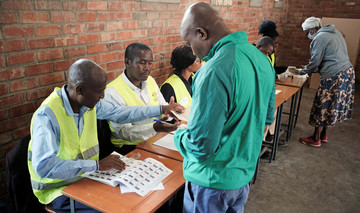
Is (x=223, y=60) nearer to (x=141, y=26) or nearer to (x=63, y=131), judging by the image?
(x=63, y=131)

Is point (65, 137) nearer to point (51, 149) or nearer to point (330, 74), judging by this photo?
point (51, 149)

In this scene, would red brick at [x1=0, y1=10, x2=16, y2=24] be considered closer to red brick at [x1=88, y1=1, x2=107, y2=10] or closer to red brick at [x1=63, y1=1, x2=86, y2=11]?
red brick at [x1=63, y1=1, x2=86, y2=11]

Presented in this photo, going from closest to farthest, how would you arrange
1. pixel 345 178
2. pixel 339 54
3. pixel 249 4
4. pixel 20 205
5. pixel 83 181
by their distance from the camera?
pixel 83 181
pixel 20 205
pixel 345 178
pixel 339 54
pixel 249 4

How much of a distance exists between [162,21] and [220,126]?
2.34 meters

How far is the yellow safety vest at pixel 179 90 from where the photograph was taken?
2.69m

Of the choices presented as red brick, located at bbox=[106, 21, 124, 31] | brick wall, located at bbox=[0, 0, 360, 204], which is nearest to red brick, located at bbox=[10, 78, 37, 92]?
brick wall, located at bbox=[0, 0, 360, 204]

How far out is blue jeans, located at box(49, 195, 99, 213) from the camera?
1531mm

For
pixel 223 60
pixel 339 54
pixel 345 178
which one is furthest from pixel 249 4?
pixel 223 60

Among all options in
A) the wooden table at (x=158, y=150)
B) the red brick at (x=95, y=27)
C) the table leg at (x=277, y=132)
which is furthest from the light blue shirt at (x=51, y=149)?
the table leg at (x=277, y=132)

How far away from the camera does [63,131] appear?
1.56 m

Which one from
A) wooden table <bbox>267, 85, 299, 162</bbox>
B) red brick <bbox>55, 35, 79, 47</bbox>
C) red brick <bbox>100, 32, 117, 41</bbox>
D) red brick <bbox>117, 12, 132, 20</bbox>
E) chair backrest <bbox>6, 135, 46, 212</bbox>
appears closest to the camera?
chair backrest <bbox>6, 135, 46, 212</bbox>

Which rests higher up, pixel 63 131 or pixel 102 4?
pixel 102 4

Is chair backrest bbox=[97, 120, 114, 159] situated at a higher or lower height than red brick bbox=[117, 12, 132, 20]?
lower

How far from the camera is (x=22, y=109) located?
1.99 meters
